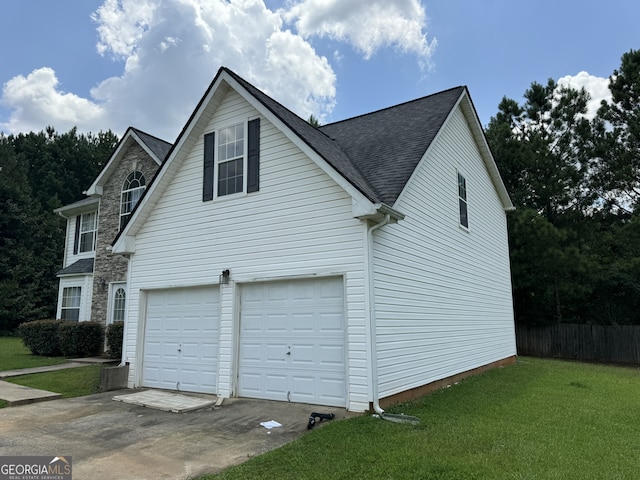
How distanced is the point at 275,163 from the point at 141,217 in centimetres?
404

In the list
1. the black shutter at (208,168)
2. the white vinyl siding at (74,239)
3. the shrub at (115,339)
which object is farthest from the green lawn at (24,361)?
the black shutter at (208,168)

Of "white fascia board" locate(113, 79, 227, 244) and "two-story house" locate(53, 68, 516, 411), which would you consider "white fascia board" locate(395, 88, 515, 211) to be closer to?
"two-story house" locate(53, 68, 516, 411)

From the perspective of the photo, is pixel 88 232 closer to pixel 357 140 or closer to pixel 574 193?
pixel 357 140

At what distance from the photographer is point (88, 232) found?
1834 cm

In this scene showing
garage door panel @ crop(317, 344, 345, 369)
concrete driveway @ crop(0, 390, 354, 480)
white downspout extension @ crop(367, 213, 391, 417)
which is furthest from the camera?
garage door panel @ crop(317, 344, 345, 369)

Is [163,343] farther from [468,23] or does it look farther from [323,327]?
[468,23]

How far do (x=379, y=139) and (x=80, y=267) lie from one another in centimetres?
1306

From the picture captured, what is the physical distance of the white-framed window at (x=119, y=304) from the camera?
15.3 metres

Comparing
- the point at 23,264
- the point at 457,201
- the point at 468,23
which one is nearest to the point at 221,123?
the point at 457,201

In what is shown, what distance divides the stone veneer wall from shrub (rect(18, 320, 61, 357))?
4.28 feet

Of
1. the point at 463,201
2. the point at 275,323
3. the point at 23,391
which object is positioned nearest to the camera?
the point at 275,323

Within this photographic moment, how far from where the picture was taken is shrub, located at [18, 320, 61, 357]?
50.1 ft

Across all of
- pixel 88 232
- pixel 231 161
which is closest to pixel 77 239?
pixel 88 232

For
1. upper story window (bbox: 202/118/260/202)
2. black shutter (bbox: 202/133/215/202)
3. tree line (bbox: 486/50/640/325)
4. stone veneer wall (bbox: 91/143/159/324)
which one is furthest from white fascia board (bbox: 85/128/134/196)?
tree line (bbox: 486/50/640/325)
